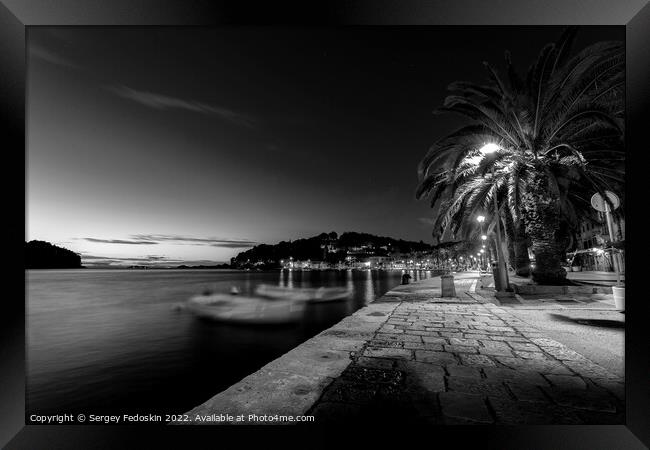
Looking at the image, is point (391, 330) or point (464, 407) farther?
point (391, 330)

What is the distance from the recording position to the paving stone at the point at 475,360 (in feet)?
12.0

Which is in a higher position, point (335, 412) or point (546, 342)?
point (335, 412)

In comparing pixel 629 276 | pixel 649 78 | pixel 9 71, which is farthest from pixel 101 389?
pixel 649 78

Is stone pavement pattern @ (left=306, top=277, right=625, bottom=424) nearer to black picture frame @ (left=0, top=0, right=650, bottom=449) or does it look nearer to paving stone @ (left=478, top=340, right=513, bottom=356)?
paving stone @ (left=478, top=340, right=513, bottom=356)

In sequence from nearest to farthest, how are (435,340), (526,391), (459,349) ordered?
(526,391), (459,349), (435,340)

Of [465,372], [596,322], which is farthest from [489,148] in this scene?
[465,372]

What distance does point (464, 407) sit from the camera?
2605 mm

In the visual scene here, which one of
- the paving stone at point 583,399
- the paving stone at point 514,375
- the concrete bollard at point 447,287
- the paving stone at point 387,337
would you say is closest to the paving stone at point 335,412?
the paving stone at point 514,375

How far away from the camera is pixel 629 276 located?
7.63 feet

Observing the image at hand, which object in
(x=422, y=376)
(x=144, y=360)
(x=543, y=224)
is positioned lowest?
(x=144, y=360)

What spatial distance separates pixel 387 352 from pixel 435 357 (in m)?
0.59

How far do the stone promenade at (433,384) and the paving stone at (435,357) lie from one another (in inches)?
0.5

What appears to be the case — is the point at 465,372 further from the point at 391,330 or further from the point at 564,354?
the point at 391,330

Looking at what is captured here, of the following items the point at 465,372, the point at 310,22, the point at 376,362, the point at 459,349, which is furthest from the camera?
the point at 459,349
